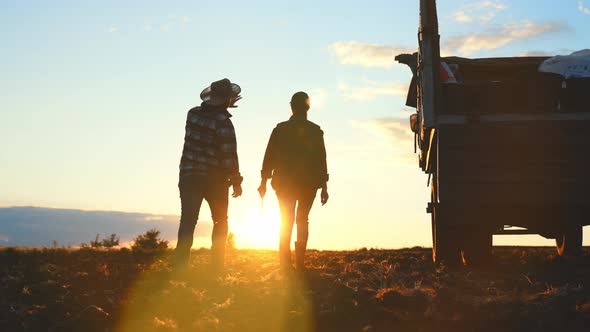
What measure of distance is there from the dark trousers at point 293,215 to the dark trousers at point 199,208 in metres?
0.67

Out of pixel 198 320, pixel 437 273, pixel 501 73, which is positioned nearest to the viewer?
pixel 198 320

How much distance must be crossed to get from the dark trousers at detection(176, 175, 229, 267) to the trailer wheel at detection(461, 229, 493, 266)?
287 cm

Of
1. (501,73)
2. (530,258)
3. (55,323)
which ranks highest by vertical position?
(501,73)

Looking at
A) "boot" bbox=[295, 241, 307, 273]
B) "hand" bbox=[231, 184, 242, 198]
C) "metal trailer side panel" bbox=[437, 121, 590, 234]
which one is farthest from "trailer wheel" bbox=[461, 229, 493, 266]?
"hand" bbox=[231, 184, 242, 198]

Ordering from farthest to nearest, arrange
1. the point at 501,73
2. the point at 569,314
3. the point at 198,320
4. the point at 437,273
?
the point at 501,73 < the point at 437,273 < the point at 198,320 < the point at 569,314

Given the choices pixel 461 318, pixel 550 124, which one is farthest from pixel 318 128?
pixel 461 318

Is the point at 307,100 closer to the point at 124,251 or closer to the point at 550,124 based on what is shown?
the point at 550,124

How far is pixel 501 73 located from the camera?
9516mm

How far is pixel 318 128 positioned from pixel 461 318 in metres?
3.10

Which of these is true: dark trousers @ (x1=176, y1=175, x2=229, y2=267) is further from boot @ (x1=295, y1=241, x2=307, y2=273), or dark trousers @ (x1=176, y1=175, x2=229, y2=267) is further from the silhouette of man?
boot @ (x1=295, y1=241, x2=307, y2=273)

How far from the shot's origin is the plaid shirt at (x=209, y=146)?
7.98 meters

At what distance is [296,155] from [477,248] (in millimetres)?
2552

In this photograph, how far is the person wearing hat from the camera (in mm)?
7980

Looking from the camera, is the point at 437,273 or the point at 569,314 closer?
the point at 569,314
